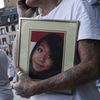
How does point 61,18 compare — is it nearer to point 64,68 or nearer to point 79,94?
point 64,68

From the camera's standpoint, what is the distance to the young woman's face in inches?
54.3

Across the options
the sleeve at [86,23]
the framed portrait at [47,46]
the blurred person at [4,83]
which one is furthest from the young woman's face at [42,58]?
the blurred person at [4,83]

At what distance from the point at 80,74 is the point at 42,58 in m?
0.17

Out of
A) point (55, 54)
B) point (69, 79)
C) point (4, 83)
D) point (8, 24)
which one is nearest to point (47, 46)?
point (55, 54)

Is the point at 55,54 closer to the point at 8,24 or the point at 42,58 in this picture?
the point at 42,58

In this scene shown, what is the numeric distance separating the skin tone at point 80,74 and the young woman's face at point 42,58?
69 mm

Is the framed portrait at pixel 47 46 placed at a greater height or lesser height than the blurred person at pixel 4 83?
greater

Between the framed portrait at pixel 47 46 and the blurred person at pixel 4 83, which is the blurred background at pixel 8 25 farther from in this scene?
the framed portrait at pixel 47 46

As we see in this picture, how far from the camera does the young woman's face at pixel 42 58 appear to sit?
138 cm

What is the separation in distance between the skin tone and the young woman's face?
0.07 meters

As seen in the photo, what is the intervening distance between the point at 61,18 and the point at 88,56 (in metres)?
0.20

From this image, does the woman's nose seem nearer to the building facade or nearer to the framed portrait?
the framed portrait

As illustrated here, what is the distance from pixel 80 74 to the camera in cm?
130

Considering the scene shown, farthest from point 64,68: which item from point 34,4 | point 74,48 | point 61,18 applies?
point 34,4
